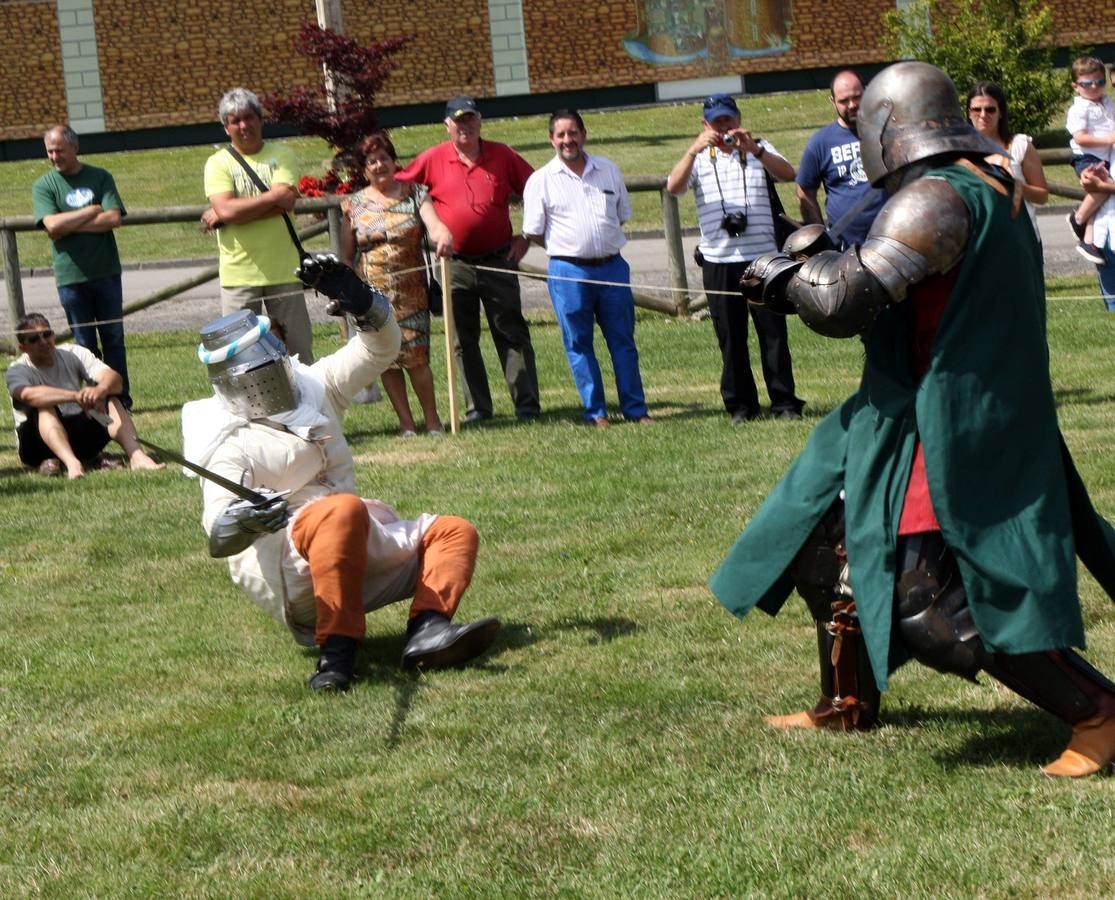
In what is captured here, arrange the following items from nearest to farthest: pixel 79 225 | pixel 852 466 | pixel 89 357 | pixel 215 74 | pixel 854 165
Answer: pixel 852 466 < pixel 854 165 < pixel 89 357 < pixel 79 225 < pixel 215 74

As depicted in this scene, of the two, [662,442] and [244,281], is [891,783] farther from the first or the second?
[244,281]

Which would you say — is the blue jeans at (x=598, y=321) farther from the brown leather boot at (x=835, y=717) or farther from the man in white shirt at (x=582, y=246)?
the brown leather boot at (x=835, y=717)


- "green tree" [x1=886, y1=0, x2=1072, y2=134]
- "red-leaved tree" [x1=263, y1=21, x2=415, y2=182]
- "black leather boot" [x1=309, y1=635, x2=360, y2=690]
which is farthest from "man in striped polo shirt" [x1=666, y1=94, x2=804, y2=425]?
"red-leaved tree" [x1=263, y1=21, x2=415, y2=182]

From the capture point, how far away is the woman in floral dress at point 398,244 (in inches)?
392

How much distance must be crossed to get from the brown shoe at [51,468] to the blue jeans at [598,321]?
3.02m

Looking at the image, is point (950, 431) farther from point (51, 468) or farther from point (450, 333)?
point (51, 468)

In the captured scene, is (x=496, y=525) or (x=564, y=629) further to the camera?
(x=496, y=525)

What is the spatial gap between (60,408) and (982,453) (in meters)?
6.85

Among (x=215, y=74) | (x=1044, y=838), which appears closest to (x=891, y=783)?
(x=1044, y=838)

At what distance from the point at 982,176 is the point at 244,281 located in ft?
21.8

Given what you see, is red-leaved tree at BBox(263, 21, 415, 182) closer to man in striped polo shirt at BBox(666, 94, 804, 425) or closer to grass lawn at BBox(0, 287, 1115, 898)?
man in striped polo shirt at BBox(666, 94, 804, 425)

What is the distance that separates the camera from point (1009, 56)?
24.0 meters

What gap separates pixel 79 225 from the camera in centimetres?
1088

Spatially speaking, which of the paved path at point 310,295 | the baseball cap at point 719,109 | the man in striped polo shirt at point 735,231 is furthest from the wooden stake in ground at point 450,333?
the paved path at point 310,295
